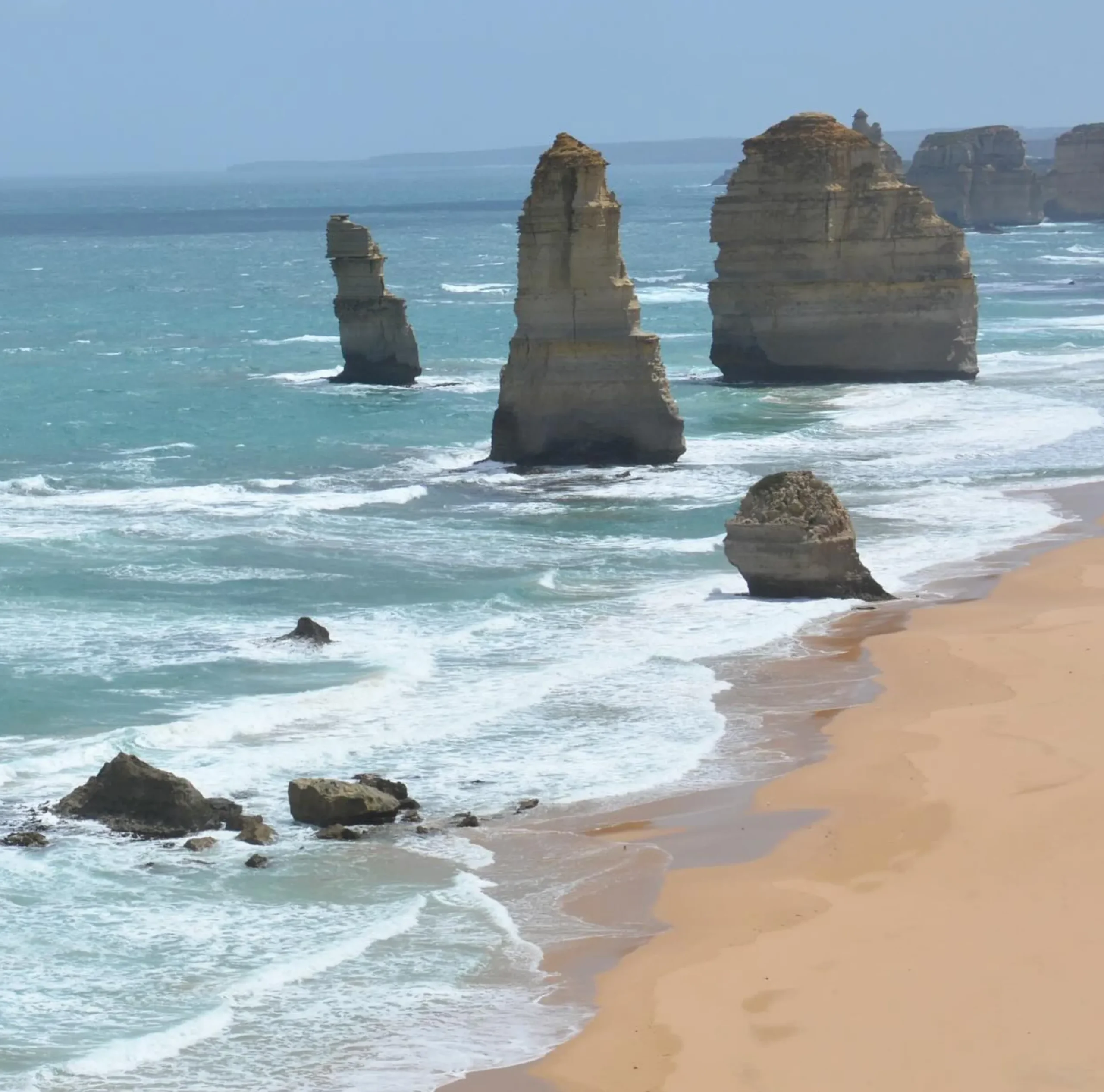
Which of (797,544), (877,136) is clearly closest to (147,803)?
(797,544)

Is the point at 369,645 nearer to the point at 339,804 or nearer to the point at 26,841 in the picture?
the point at 339,804

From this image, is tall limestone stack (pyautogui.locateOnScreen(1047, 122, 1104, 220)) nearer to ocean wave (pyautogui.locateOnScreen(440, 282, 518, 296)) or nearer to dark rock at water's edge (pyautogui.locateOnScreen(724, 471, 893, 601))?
ocean wave (pyautogui.locateOnScreen(440, 282, 518, 296))

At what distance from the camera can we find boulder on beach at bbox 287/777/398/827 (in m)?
16.0

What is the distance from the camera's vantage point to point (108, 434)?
42000 millimetres

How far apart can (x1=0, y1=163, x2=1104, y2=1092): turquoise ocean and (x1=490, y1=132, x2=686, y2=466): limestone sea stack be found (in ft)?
3.35

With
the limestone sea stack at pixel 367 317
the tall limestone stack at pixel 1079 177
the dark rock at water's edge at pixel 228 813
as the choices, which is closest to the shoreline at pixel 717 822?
the dark rock at water's edge at pixel 228 813

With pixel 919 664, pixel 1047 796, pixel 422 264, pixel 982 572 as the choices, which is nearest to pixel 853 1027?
pixel 1047 796

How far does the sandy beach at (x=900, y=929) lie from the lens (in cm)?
1145

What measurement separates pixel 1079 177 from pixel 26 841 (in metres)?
135

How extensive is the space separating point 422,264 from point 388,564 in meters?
76.4

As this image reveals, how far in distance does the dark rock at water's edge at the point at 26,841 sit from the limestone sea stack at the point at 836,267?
32587 millimetres

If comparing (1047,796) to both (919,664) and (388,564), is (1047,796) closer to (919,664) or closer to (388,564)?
(919,664)

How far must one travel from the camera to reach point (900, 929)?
13.5 m

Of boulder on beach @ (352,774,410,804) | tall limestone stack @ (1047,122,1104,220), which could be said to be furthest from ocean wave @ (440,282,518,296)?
tall limestone stack @ (1047,122,1104,220)
